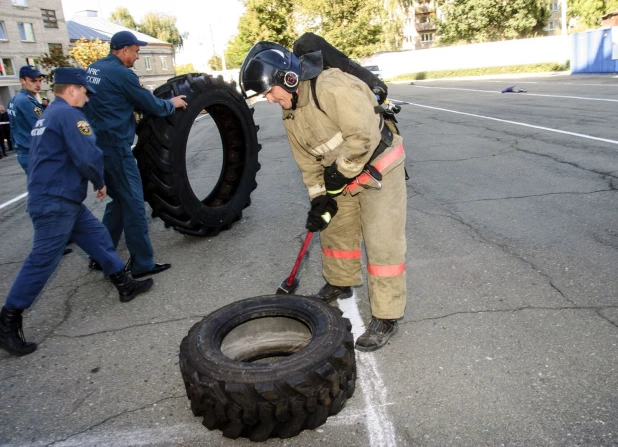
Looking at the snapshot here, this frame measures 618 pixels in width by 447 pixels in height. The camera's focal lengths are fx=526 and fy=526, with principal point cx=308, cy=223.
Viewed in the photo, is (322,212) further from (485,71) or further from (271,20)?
(271,20)


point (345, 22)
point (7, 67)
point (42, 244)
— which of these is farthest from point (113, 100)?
point (345, 22)

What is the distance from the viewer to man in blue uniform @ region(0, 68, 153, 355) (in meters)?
3.68

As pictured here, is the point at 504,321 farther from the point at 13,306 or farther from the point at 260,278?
the point at 13,306

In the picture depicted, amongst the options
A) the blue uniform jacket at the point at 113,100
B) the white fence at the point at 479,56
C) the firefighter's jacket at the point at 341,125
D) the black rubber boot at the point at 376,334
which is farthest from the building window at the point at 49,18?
the black rubber boot at the point at 376,334

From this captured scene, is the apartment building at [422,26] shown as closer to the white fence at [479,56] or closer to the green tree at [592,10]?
the green tree at [592,10]

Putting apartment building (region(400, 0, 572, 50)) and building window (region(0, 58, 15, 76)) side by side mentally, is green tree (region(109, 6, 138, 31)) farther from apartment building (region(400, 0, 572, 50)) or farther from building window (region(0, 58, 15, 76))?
building window (region(0, 58, 15, 76))

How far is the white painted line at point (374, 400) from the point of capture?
2555mm

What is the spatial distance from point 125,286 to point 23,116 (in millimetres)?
3220

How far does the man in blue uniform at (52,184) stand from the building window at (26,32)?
169 ft

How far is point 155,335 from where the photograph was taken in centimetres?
374

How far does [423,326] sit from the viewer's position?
11.8 ft

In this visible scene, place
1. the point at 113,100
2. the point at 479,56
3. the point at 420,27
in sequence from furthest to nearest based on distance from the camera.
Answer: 1. the point at 420,27
2. the point at 479,56
3. the point at 113,100

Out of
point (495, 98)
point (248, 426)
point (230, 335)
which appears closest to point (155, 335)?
point (230, 335)

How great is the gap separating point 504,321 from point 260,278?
204cm
